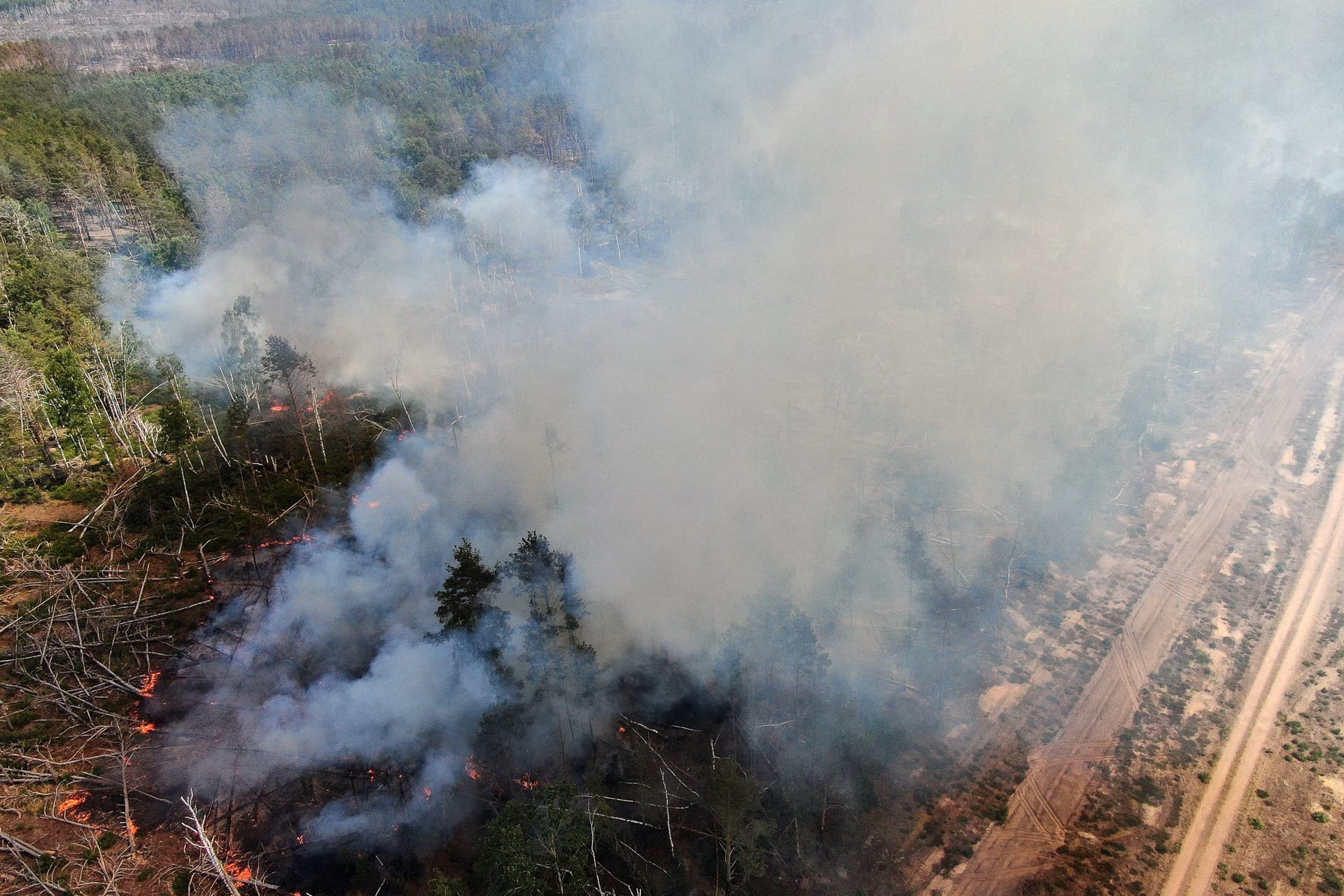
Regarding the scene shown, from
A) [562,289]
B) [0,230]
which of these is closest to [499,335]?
[562,289]

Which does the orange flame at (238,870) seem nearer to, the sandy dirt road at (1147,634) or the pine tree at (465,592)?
the pine tree at (465,592)

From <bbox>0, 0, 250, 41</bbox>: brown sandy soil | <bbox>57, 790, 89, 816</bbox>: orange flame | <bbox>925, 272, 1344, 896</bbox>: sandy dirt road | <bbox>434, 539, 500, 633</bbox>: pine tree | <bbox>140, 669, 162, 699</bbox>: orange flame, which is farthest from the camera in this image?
<bbox>0, 0, 250, 41</bbox>: brown sandy soil

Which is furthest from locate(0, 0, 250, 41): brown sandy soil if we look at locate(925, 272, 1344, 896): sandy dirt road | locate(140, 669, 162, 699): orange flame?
locate(925, 272, 1344, 896): sandy dirt road

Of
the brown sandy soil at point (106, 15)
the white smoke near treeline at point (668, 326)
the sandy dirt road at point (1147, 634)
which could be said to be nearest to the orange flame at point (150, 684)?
the white smoke near treeline at point (668, 326)

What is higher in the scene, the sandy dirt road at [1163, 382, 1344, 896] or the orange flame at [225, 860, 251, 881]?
the orange flame at [225, 860, 251, 881]

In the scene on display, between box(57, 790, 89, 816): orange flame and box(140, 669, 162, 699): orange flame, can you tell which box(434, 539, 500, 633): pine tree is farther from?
box(57, 790, 89, 816): orange flame

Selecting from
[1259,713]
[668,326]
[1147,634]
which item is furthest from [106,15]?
[1259,713]

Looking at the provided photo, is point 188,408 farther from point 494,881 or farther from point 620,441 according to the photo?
point 494,881
